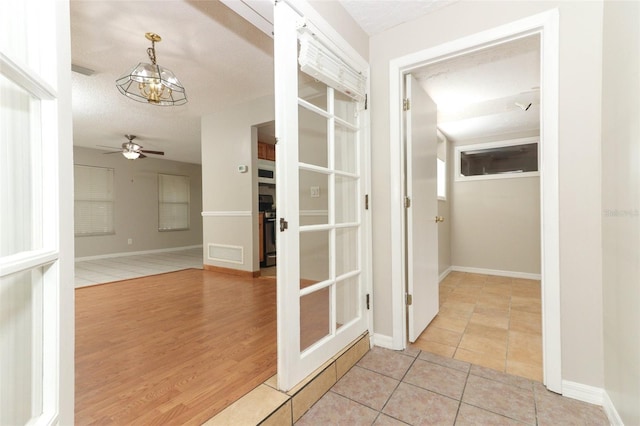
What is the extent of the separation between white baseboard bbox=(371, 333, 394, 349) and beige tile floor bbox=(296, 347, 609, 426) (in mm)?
193

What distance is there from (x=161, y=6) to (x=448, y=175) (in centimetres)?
426

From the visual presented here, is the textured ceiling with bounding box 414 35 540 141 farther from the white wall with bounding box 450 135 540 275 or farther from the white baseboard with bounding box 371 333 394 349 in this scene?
the white baseboard with bounding box 371 333 394 349

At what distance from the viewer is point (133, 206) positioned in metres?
6.88

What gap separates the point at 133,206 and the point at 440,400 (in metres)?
7.60

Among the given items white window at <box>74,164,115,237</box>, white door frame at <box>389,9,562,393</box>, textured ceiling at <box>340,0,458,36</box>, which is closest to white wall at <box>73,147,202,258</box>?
white window at <box>74,164,115,237</box>

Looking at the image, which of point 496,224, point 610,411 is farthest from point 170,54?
point 496,224

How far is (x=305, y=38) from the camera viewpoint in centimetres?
147

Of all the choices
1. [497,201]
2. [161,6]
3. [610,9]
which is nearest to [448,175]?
[497,201]

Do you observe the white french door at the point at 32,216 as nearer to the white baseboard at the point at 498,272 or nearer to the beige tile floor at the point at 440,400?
the beige tile floor at the point at 440,400

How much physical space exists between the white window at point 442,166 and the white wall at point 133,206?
22.3ft

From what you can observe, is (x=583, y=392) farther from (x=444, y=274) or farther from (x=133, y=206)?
(x=133, y=206)

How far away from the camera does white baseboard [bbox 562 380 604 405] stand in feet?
4.72

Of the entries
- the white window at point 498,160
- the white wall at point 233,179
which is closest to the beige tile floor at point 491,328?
the white window at point 498,160

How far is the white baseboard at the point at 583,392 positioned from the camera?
4.72 ft
